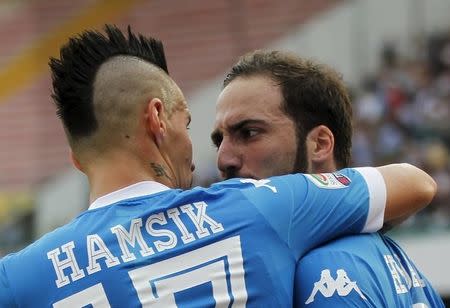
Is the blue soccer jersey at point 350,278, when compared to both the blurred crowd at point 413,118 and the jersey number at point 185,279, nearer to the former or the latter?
the jersey number at point 185,279

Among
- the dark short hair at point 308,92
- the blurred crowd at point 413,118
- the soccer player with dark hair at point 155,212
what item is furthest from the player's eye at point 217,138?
the blurred crowd at point 413,118

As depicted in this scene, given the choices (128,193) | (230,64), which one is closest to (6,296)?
(128,193)

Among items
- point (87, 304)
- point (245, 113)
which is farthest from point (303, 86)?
point (87, 304)

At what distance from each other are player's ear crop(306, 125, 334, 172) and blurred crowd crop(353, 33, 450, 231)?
237 inches

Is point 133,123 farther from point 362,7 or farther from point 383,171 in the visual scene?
point 362,7

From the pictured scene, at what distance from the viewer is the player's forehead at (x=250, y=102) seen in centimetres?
312

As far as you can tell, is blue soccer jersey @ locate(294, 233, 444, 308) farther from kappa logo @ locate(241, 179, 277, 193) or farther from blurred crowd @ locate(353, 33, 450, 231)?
blurred crowd @ locate(353, 33, 450, 231)

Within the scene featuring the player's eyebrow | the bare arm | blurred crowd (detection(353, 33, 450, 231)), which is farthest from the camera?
blurred crowd (detection(353, 33, 450, 231))

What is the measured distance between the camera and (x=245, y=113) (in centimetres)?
313

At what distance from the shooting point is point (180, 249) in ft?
8.79

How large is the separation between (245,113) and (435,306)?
78 centimetres

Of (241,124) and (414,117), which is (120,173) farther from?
(414,117)

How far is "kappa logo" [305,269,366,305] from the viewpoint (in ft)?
8.98

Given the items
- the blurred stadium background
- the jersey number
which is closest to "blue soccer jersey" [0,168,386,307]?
the jersey number
